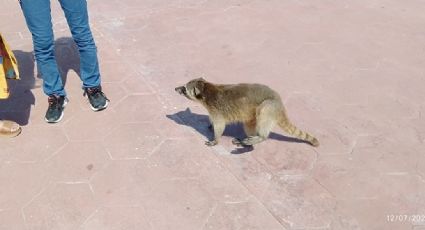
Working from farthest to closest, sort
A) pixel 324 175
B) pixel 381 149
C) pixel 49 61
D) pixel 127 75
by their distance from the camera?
pixel 127 75, pixel 49 61, pixel 381 149, pixel 324 175

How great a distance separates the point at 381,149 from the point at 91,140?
9.72 feet

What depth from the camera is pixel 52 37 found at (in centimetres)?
440

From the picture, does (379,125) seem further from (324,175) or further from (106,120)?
(106,120)

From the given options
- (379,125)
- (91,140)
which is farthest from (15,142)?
(379,125)

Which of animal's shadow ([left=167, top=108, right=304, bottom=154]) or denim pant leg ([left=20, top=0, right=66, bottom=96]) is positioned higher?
denim pant leg ([left=20, top=0, right=66, bottom=96])

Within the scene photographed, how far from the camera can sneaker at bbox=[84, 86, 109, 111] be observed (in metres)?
4.79

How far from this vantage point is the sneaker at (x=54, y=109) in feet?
15.2

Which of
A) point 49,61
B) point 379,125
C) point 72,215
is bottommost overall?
point 72,215

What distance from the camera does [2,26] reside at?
6.57 m

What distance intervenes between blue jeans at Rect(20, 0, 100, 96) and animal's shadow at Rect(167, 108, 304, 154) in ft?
3.50

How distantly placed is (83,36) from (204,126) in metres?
1.61
